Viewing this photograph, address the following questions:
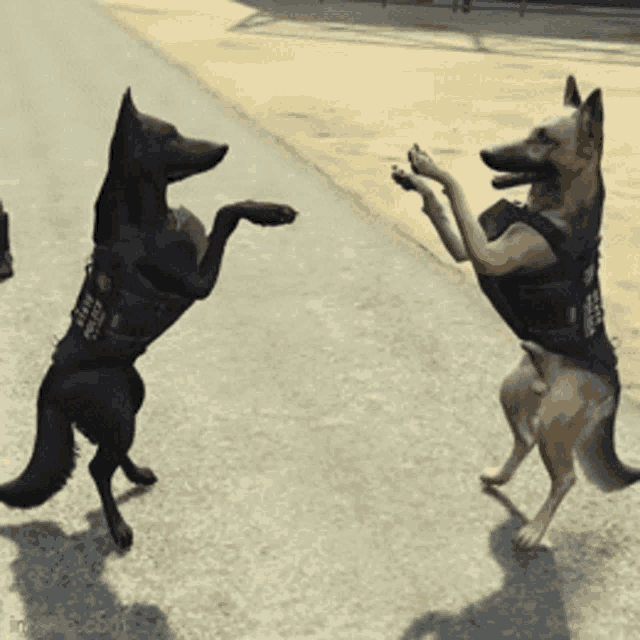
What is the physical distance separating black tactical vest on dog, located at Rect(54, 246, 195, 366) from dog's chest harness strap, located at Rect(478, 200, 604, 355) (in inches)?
50.5

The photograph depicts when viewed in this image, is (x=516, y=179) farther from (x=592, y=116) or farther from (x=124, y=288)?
Result: (x=124, y=288)

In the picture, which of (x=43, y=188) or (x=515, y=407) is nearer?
(x=515, y=407)

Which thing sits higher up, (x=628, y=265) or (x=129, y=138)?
(x=129, y=138)

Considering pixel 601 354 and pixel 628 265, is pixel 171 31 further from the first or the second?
pixel 601 354

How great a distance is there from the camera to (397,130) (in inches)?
455

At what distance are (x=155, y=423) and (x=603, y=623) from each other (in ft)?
8.26

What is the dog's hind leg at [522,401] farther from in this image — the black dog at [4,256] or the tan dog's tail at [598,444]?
the black dog at [4,256]

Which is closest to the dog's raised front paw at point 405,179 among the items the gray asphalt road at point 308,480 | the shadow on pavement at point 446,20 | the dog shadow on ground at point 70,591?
the gray asphalt road at point 308,480

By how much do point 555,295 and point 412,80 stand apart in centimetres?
1168

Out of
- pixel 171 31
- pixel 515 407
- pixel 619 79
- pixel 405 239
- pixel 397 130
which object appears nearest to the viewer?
pixel 515 407

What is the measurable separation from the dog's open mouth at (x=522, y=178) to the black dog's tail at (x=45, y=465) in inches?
80.4

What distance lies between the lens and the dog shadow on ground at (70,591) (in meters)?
3.52

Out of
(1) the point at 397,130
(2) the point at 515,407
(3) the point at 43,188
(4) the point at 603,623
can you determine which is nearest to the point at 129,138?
(2) the point at 515,407

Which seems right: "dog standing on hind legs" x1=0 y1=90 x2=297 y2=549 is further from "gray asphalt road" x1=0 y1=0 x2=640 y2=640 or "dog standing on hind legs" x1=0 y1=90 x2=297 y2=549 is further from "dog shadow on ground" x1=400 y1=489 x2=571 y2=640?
"dog shadow on ground" x1=400 y1=489 x2=571 y2=640
